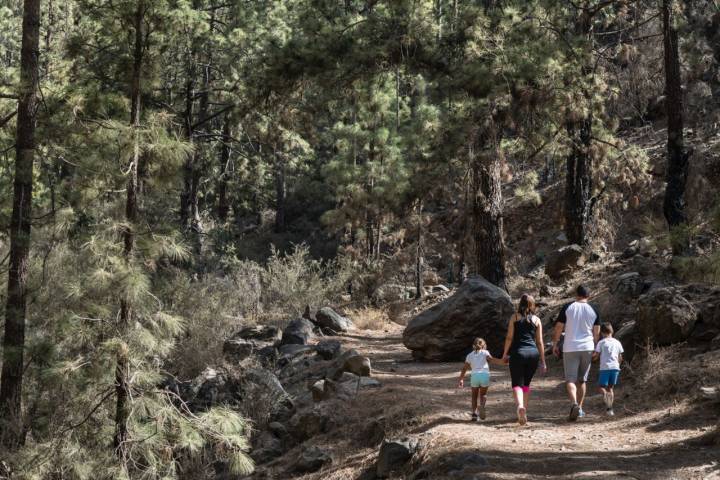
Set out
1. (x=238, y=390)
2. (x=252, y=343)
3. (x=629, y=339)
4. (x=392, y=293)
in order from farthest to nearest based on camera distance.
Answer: (x=392, y=293) → (x=252, y=343) → (x=238, y=390) → (x=629, y=339)

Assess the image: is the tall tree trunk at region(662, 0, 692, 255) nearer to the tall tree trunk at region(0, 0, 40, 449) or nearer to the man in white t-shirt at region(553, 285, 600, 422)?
the man in white t-shirt at region(553, 285, 600, 422)

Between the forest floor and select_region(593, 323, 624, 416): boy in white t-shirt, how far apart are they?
277 millimetres

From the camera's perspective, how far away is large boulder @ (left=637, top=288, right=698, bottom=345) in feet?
34.7

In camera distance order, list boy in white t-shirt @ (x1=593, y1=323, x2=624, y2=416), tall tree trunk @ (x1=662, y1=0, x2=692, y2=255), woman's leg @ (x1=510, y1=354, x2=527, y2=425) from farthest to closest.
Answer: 1. tall tree trunk @ (x1=662, y1=0, x2=692, y2=255)
2. boy in white t-shirt @ (x1=593, y1=323, x2=624, y2=416)
3. woman's leg @ (x1=510, y1=354, x2=527, y2=425)

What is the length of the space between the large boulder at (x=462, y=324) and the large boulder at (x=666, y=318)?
2559 millimetres

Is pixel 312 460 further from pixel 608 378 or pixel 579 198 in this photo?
pixel 579 198

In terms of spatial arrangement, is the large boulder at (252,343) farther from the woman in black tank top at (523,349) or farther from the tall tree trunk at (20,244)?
the woman in black tank top at (523,349)

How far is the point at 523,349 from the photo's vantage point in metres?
8.77

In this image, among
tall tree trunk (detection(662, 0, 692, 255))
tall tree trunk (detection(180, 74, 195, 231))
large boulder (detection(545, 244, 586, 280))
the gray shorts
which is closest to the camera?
the gray shorts

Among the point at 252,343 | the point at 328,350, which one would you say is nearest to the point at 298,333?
the point at 252,343

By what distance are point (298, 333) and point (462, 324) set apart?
367 centimetres

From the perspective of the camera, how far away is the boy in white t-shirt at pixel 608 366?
30.0 feet

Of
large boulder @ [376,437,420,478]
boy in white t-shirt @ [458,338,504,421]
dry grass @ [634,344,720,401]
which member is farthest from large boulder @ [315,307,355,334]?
large boulder @ [376,437,420,478]

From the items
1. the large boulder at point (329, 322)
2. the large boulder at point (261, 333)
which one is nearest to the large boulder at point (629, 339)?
the large boulder at point (329, 322)
